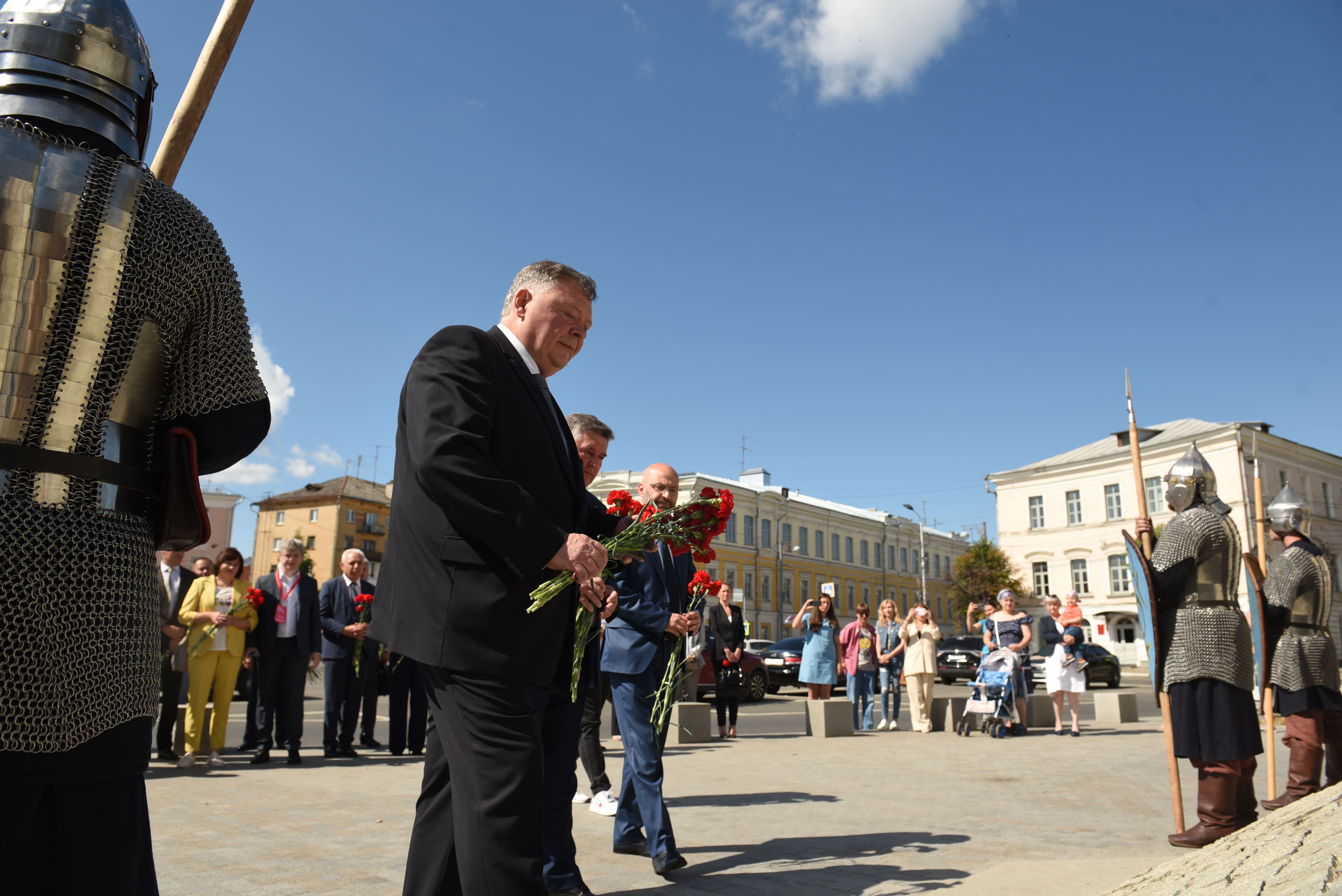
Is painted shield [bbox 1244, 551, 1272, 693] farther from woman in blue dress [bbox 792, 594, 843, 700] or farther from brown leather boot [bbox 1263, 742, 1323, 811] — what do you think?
woman in blue dress [bbox 792, 594, 843, 700]

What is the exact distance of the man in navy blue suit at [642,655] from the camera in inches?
182

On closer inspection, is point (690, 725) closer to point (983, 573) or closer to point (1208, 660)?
point (1208, 660)

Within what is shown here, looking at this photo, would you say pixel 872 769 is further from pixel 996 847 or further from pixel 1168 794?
pixel 996 847

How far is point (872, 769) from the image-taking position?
873 cm

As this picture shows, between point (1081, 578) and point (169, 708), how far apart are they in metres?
59.0

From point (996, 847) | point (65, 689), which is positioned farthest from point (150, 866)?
point (996, 847)

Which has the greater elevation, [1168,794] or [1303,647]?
[1303,647]

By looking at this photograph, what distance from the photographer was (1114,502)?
2244 inches

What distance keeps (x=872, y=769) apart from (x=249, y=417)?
7.81m

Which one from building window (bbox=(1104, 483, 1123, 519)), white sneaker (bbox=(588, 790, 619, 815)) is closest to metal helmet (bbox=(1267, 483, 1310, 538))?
white sneaker (bbox=(588, 790, 619, 815))

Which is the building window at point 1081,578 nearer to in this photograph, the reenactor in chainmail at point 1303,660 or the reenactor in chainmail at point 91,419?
the reenactor in chainmail at point 1303,660

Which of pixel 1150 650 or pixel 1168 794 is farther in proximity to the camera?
pixel 1168 794

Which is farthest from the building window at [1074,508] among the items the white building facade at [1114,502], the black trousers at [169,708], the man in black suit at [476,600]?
the man in black suit at [476,600]

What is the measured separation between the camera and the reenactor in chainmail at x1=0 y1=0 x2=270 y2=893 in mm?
1806
